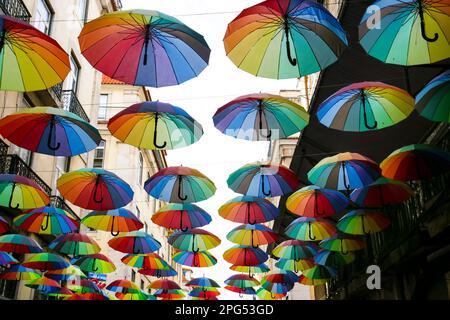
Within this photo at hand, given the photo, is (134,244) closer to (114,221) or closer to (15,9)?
(114,221)

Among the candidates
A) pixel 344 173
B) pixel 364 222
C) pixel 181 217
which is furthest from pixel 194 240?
pixel 344 173

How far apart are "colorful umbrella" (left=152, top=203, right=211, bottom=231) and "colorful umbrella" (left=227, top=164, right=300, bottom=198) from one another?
196 centimetres

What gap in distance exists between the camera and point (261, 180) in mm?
9938

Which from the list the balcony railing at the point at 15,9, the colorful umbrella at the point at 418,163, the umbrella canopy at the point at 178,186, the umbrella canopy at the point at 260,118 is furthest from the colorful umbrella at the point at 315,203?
the balcony railing at the point at 15,9

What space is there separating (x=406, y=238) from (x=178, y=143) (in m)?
6.98

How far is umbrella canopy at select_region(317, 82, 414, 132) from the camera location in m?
7.14

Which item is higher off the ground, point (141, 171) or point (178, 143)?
point (141, 171)

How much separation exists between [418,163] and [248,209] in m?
4.46

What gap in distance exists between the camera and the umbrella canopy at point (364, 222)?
1097cm

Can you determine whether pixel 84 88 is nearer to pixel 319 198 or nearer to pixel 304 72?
pixel 319 198

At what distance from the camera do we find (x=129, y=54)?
6336mm
